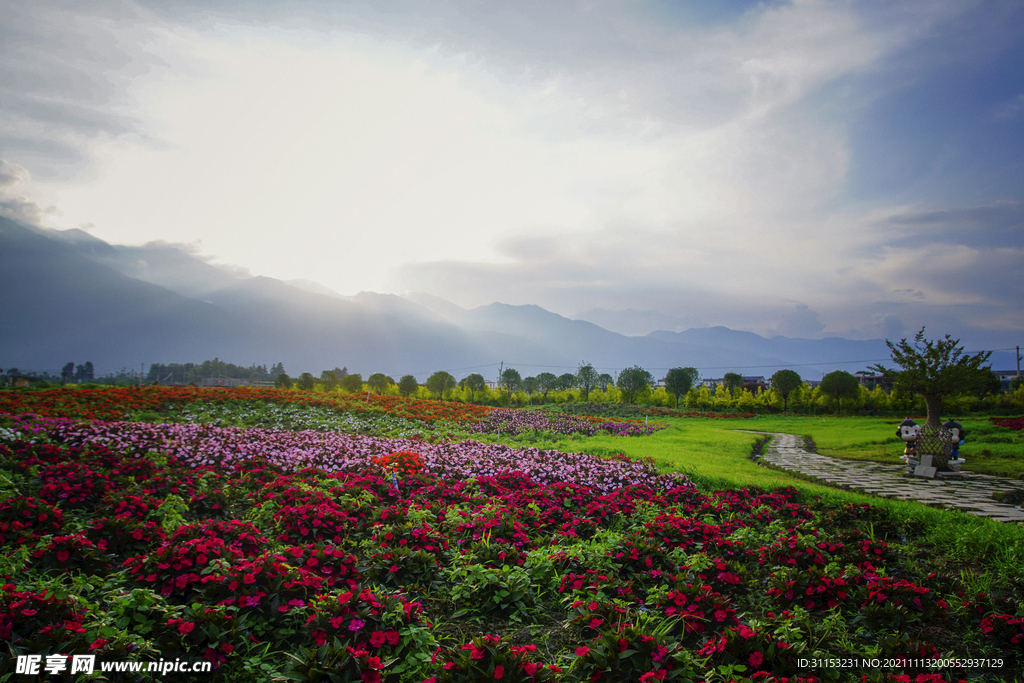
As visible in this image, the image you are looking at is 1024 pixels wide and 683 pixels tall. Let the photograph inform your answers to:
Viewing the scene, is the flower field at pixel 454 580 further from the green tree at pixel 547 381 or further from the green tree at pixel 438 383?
the green tree at pixel 547 381

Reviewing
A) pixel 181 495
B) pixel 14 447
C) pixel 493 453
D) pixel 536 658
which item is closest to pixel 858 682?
pixel 536 658

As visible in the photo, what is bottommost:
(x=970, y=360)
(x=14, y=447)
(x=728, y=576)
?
(x=728, y=576)

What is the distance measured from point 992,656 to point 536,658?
3.43 metres

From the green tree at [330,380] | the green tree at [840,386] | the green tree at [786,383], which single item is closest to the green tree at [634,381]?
the green tree at [786,383]

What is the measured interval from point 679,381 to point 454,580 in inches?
1387

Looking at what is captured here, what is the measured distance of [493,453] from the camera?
9.02 m

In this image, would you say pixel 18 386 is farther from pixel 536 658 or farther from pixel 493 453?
pixel 536 658

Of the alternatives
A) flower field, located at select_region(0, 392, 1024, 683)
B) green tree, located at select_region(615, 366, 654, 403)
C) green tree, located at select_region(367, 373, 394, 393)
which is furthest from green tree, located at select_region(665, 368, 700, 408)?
flower field, located at select_region(0, 392, 1024, 683)

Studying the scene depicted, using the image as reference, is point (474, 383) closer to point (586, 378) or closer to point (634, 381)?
point (586, 378)

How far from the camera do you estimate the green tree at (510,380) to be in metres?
35.1

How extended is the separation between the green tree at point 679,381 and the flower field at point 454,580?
1215 inches

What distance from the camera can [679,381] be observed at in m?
36.3
